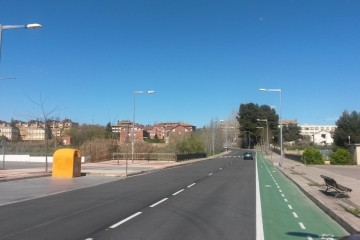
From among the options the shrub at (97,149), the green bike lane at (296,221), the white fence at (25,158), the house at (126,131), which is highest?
the house at (126,131)

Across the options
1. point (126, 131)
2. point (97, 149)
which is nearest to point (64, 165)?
point (126, 131)

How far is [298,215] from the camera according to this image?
12.4m

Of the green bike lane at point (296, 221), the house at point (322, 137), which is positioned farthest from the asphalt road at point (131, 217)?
the house at point (322, 137)

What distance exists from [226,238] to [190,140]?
221ft

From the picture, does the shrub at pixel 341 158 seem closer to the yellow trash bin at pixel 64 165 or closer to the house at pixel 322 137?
the yellow trash bin at pixel 64 165

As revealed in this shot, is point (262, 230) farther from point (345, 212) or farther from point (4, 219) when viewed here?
point (4, 219)

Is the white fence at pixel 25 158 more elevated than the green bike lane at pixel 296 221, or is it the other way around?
the white fence at pixel 25 158

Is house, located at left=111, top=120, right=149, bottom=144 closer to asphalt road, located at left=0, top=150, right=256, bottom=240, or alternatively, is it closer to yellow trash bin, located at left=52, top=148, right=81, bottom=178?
yellow trash bin, located at left=52, top=148, right=81, bottom=178

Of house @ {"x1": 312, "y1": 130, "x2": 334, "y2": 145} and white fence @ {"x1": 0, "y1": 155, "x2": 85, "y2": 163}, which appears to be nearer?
white fence @ {"x1": 0, "y1": 155, "x2": 85, "y2": 163}

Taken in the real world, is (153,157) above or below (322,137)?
below

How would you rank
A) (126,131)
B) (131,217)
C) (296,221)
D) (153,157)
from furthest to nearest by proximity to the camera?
(153,157) < (126,131) < (131,217) < (296,221)

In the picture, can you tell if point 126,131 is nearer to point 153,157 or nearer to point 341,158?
point 153,157

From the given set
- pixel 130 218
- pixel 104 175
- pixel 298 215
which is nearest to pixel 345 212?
pixel 298 215

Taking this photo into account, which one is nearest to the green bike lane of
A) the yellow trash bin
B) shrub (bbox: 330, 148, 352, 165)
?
the yellow trash bin
